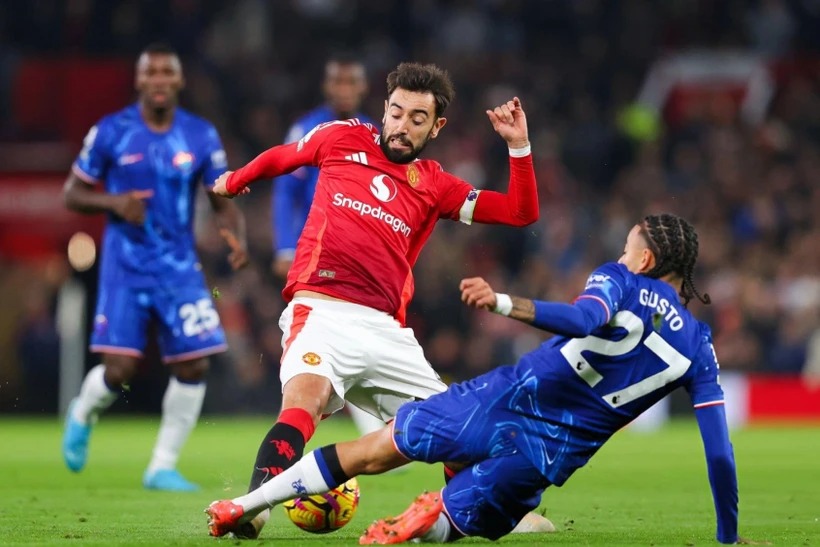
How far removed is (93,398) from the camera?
10.1 m

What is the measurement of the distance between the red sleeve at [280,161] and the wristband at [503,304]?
209 centimetres

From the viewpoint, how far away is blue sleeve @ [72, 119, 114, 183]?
10000 mm

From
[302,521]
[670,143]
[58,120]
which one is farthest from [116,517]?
[670,143]

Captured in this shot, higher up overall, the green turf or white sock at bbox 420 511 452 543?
white sock at bbox 420 511 452 543

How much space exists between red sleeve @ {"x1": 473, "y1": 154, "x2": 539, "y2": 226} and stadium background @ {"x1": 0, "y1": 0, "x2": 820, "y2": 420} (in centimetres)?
998

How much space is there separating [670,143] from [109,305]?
12561mm

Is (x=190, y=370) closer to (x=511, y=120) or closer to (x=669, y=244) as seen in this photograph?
(x=511, y=120)

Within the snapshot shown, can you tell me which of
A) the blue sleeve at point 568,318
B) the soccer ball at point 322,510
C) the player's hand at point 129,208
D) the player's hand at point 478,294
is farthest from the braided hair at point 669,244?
the player's hand at point 129,208

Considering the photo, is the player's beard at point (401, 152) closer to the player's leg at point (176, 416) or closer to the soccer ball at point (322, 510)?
the soccer ball at point (322, 510)

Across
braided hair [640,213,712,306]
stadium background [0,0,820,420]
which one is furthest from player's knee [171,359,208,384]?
stadium background [0,0,820,420]

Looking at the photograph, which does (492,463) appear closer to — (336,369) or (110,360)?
(336,369)

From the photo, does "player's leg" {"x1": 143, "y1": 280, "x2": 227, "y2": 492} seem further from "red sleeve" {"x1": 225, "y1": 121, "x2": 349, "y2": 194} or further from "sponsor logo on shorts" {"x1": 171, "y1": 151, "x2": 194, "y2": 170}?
"red sleeve" {"x1": 225, "y1": 121, "x2": 349, "y2": 194}

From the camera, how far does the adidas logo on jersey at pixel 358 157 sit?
24.6ft

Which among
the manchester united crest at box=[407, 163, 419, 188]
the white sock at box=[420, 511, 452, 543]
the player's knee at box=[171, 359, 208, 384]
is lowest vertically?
the player's knee at box=[171, 359, 208, 384]
